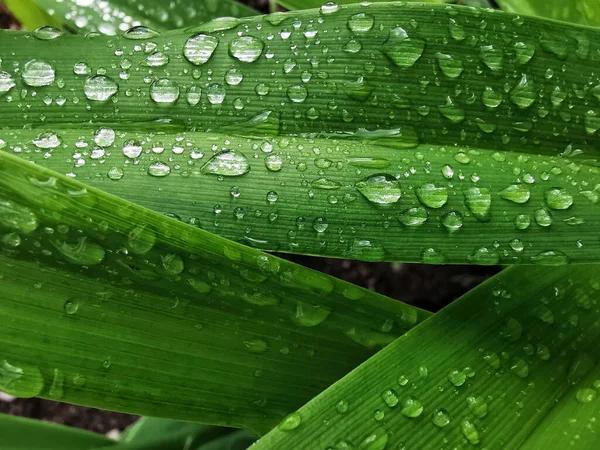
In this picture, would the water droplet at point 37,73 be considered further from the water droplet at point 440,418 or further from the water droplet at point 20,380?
the water droplet at point 440,418

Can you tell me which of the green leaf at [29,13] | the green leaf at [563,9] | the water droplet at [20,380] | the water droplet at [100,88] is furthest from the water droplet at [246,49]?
the green leaf at [29,13]

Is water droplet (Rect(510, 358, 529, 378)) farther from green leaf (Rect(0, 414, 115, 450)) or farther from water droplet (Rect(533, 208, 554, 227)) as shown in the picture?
green leaf (Rect(0, 414, 115, 450))

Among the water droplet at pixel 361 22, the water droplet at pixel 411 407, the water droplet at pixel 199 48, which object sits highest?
the water droplet at pixel 361 22

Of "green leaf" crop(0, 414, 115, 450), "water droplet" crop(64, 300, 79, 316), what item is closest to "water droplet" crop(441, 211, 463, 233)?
"water droplet" crop(64, 300, 79, 316)

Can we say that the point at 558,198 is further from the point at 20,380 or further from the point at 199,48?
the point at 20,380

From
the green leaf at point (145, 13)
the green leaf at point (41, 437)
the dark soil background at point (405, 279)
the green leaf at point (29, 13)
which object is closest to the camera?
the green leaf at point (41, 437)

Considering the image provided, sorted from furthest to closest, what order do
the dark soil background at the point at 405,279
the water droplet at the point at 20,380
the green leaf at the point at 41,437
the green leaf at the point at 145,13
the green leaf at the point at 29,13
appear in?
the dark soil background at the point at 405,279
the green leaf at the point at 29,13
the green leaf at the point at 145,13
the green leaf at the point at 41,437
the water droplet at the point at 20,380

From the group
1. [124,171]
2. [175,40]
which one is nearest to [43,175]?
[124,171]
